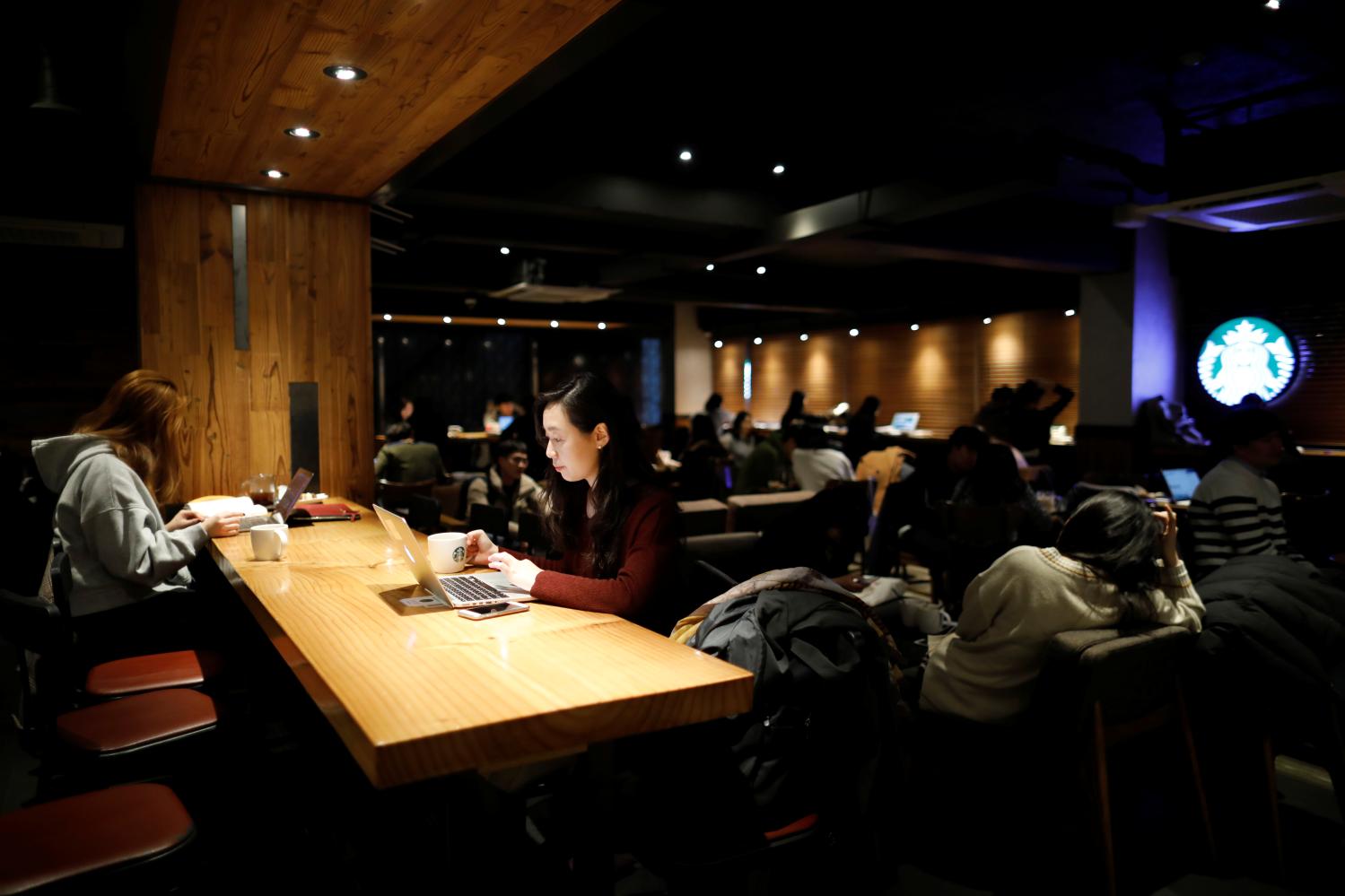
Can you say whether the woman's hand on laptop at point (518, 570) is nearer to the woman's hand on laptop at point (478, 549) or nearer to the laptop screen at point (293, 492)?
the woman's hand on laptop at point (478, 549)

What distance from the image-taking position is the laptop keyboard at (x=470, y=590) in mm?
2024

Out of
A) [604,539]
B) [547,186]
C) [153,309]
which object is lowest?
[604,539]

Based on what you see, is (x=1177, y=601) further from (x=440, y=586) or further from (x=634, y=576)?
(x=440, y=586)

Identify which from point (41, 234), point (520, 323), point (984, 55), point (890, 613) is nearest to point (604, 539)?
point (890, 613)

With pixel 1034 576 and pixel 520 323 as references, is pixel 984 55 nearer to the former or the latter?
pixel 1034 576

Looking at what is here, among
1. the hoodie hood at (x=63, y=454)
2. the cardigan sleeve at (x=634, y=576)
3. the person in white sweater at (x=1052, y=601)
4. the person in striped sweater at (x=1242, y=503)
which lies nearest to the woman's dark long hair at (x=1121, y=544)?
the person in white sweater at (x=1052, y=601)

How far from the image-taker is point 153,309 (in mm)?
4121

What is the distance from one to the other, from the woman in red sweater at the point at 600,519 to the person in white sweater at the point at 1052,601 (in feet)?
3.61

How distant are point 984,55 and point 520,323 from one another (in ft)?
36.7

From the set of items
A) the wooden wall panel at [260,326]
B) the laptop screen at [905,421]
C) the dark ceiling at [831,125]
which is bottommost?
the laptop screen at [905,421]

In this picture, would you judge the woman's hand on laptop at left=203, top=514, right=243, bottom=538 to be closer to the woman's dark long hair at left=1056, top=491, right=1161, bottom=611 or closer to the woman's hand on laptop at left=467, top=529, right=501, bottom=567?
the woman's hand on laptop at left=467, top=529, right=501, bottom=567

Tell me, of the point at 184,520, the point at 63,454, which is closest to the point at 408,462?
the point at 184,520

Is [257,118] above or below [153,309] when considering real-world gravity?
above

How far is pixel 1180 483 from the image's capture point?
6.03 meters
